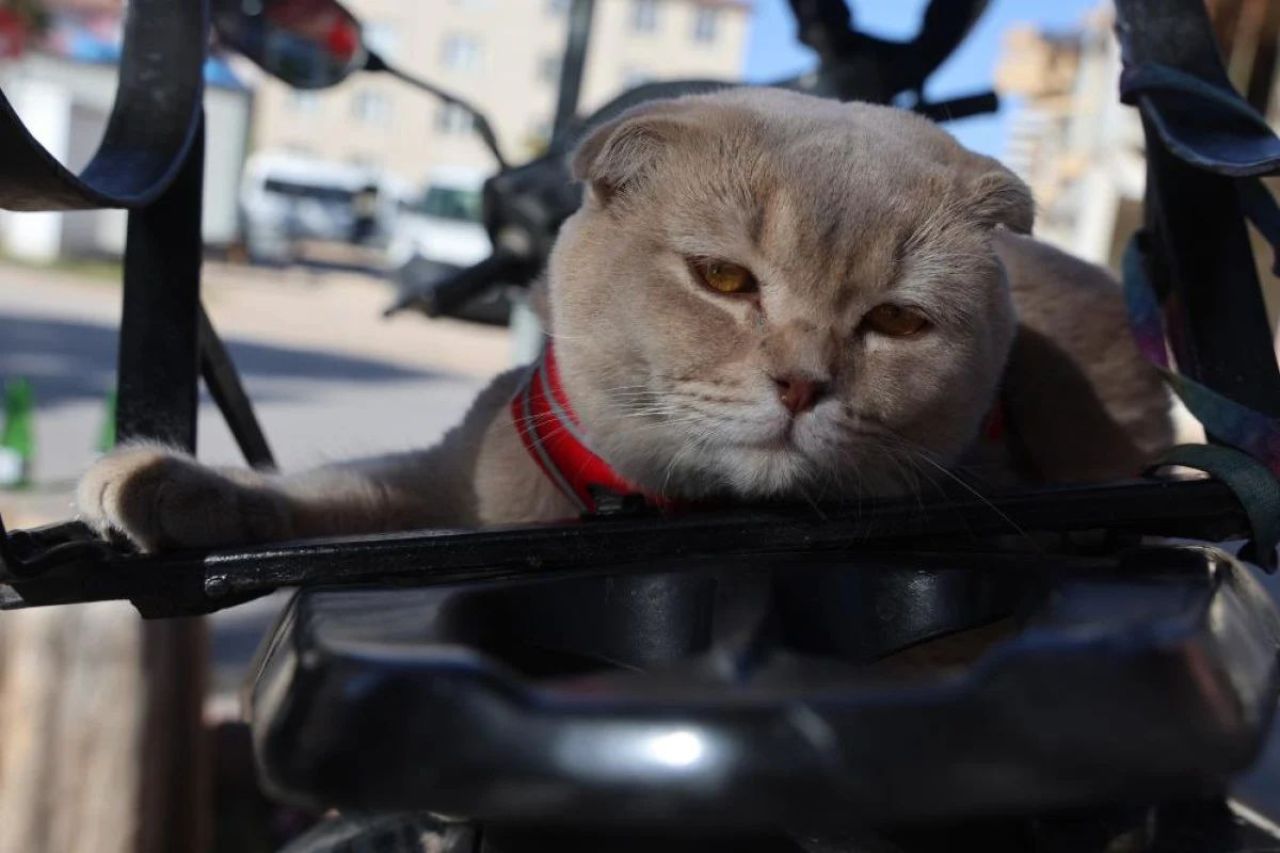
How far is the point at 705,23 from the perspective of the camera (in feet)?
139

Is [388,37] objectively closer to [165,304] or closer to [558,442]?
[558,442]

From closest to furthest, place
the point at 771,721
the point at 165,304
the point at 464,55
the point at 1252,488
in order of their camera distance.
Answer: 1. the point at 771,721
2. the point at 1252,488
3. the point at 165,304
4. the point at 464,55

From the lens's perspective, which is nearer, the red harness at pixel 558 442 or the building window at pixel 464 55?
the red harness at pixel 558 442

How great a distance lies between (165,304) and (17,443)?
419cm

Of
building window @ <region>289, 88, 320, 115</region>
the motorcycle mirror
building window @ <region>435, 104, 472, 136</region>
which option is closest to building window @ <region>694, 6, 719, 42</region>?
building window @ <region>435, 104, 472, 136</region>

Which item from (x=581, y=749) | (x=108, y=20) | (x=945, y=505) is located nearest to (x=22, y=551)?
(x=581, y=749)

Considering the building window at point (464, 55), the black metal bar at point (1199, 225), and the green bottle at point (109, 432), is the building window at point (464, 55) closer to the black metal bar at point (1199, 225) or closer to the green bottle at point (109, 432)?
the green bottle at point (109, 432)

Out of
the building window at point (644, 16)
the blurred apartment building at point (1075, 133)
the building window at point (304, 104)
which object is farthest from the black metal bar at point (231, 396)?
the building window at point (304, 104)

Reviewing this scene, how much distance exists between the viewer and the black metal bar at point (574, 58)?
291cm

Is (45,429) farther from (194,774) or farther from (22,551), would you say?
(22,551)

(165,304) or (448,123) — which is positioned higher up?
(165,304)

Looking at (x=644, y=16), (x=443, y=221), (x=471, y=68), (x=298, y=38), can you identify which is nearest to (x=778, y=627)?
(x=298, y=38)

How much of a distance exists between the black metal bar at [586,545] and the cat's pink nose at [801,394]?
0.36m

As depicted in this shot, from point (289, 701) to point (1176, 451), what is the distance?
787 mm
